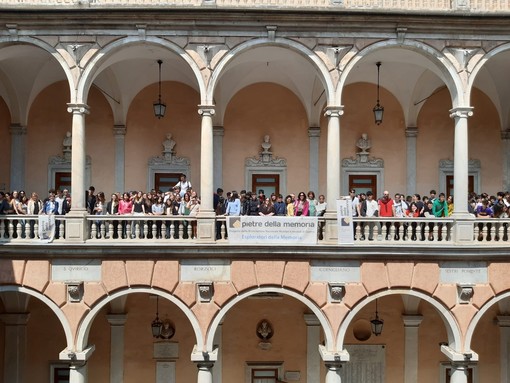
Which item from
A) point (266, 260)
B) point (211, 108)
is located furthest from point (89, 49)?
point (266, 260)

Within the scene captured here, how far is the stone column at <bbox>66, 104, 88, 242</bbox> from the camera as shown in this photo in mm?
14555

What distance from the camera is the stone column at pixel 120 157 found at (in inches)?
727

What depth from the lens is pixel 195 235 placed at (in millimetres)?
14977

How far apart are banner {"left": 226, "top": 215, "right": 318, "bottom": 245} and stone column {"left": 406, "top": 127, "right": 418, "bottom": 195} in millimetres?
5377

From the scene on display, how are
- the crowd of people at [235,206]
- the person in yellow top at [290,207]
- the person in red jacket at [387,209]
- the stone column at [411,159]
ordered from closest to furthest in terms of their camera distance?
the crowd of people at [235,206] → the person in yellow top at [290,207] → the person in red jacket at [387,209] → the stone column at [411,159]

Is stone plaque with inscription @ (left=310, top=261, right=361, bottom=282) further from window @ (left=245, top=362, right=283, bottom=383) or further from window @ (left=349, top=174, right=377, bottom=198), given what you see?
window @ (left=245, top=362, right=283, bottom=383)

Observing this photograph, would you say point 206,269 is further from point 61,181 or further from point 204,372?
point 61,181

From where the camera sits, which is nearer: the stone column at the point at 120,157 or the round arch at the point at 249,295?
the round arch at the point at 249,295

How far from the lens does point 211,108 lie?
49.1 ft

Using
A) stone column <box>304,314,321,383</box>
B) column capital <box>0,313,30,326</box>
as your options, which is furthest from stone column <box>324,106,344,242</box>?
column capital <box>0,313,30,326</box>

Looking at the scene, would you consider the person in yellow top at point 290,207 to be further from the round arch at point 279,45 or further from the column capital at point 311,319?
the column capital at point 311,319

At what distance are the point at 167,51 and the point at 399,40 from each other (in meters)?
6.19

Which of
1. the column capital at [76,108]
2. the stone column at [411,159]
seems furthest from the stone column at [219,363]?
the column capital at [76,108]

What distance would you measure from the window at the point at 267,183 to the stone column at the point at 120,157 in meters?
4.14
